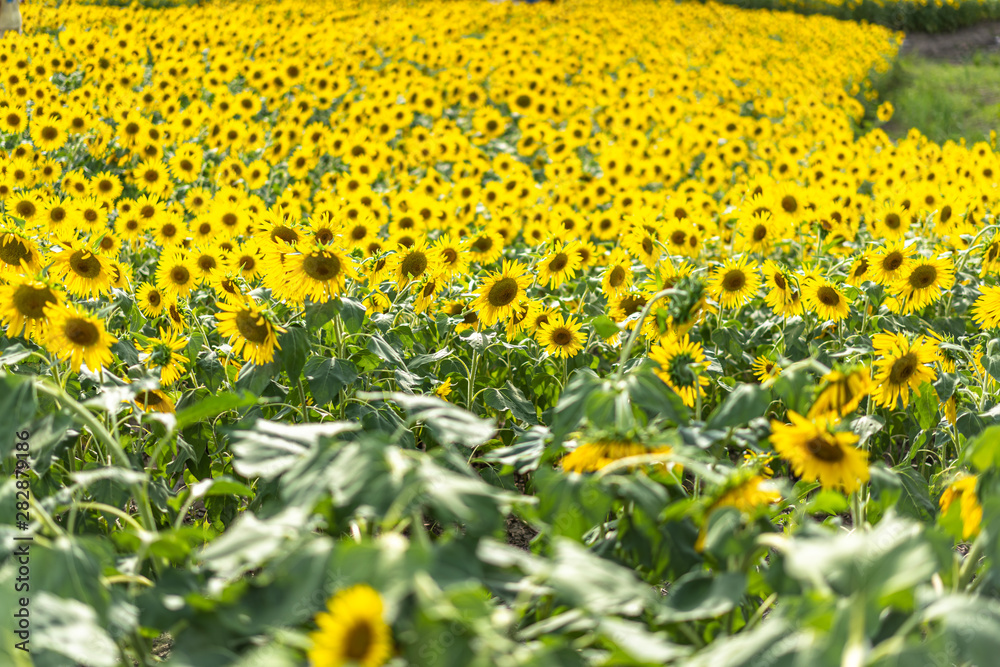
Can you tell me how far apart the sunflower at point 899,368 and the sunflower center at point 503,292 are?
125cm

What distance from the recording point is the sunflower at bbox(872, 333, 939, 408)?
2.41 m

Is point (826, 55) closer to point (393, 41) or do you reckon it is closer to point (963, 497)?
point (393, 41)

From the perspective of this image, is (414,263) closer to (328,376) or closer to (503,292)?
(503,292)

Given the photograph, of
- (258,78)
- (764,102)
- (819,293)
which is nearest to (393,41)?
(258,78)

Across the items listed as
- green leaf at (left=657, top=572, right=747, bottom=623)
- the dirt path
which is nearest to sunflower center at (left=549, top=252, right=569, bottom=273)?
green leaf at (left=657, top=572, right=747, bottom=623)

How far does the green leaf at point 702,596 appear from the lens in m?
1.15

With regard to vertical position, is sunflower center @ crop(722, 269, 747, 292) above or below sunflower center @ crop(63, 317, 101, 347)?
below

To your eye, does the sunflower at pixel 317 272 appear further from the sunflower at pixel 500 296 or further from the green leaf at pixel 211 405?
the green leaf at pixel 211 405

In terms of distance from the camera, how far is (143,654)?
1.41 meters

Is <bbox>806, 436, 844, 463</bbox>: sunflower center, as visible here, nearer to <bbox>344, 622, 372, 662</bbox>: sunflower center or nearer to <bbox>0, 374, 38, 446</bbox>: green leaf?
<bbox>344, 622, 372, 662</bbox>: sunflower center

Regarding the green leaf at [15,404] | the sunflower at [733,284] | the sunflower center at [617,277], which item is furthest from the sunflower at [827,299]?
the green leaf at [15,404]

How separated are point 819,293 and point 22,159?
5.21 meters

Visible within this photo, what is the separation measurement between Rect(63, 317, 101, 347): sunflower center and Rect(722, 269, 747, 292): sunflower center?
2.38 m

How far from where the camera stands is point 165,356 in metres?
2.40
